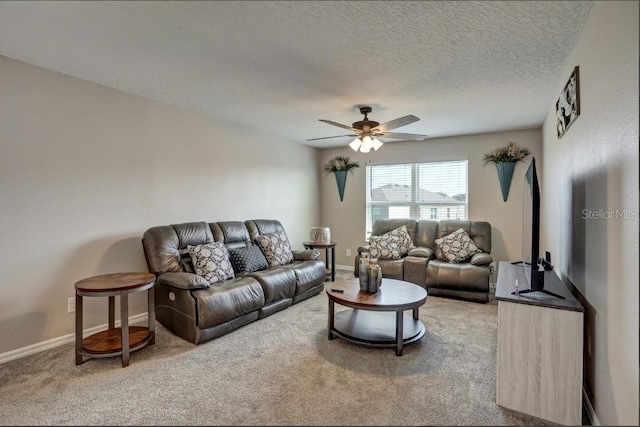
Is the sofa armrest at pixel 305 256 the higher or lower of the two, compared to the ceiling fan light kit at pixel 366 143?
lower

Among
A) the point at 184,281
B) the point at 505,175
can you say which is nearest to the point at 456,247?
the point at 505,175

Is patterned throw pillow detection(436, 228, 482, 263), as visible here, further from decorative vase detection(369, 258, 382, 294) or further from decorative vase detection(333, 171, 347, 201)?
decorative vase detection(333, 171, 347, 201)

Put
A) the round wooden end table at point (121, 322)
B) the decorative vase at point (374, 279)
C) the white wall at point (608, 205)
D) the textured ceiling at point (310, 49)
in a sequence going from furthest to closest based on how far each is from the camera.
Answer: the decorative vase at point (374, 279)
the round wooden end table at point (121, 322)
the textured ceiling at point (310, 49)
the white wall at point (608, 205)

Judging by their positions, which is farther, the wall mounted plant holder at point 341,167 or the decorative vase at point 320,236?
the wall mounted plant holder at point 341,167

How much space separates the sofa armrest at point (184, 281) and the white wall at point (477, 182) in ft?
12.2

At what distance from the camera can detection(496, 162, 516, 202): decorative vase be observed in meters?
4.90

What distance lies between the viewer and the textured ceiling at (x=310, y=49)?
6.40 ft

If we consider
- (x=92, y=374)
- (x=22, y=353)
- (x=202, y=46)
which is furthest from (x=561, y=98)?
(x=22, y=353)

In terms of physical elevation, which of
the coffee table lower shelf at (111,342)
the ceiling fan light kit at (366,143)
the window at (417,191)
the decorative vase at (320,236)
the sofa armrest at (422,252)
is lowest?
the coffee table lower shelf at (111,342)

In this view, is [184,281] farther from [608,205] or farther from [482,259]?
[482,259]

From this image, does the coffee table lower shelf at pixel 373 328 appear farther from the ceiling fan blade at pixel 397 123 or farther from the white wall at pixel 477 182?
the white wall at pixel 477 182

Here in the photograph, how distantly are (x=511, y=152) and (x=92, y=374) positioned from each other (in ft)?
18.3

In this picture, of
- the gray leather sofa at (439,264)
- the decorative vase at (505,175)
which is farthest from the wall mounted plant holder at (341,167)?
the decorative vase at (505,175)

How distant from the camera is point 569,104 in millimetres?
2541
